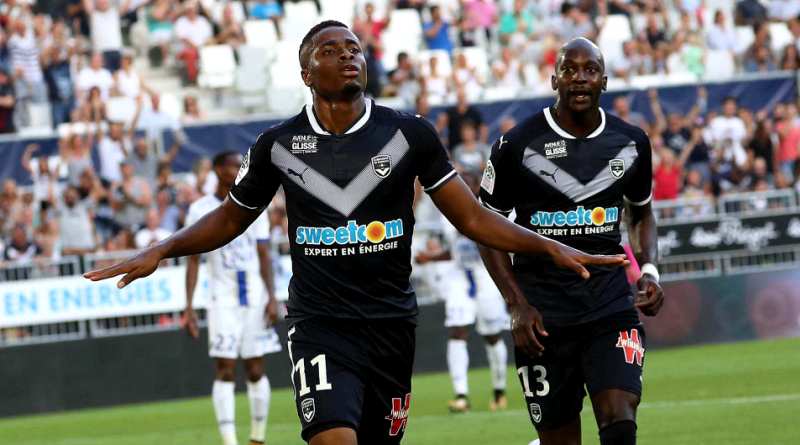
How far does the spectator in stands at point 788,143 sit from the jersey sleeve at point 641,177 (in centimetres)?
1754

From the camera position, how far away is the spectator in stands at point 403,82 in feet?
83.5

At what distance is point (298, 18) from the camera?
27719 mm

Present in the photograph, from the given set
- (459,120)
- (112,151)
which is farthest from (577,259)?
(459,120)

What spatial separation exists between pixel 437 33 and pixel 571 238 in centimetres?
1982

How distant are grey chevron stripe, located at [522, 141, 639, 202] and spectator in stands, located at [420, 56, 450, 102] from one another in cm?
1652

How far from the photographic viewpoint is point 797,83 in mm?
27500

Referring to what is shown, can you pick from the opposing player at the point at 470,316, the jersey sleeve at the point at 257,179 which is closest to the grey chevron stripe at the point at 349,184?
the jersey sleeve at the point at 257,179

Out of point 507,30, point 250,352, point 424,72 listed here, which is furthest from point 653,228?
point 507,30

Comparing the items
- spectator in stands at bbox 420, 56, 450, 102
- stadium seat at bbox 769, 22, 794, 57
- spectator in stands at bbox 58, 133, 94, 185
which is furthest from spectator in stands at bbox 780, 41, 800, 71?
spectator in stands at bbox 58, 133, 94, 185

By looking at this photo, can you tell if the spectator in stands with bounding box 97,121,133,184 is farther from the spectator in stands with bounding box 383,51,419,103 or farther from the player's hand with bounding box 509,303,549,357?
the player's hand with bounding box 509,303,549,357

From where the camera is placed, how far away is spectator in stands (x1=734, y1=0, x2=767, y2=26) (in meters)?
31.2

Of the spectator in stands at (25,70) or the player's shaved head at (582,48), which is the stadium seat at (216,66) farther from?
the player's shaved head at (582,48)

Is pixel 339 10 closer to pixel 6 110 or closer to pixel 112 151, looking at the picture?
pixel 112 151

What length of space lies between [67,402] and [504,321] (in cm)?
621
